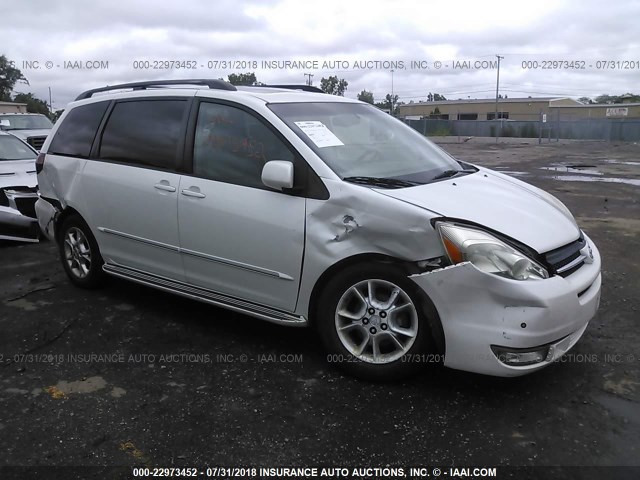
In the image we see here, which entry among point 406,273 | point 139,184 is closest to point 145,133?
point 139,184

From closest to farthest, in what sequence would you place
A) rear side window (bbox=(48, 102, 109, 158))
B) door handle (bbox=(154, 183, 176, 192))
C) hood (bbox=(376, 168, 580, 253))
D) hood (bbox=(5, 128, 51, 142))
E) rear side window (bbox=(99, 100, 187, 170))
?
hood (bbox=(376, 168, 580, 253))
door handle (bbox=(154, 183, 176, 192))
rear side window (bbox=(99, 100, 187, 170))
rear side window (bbox=(48, 102, 109, 158))
hood (bbox=(5, 128, 51, 142))

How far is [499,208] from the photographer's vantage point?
3.39 meters

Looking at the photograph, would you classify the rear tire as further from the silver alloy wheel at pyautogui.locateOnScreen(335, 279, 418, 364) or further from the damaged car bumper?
the silver alloy wheel at pyautogui.locateOnScreen(335, 279, 418, 364)

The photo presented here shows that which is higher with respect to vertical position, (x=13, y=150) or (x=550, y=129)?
(x=550, y=129)

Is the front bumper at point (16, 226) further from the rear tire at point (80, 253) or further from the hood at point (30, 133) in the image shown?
the hood at point (30, 133)

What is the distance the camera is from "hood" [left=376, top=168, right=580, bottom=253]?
3.16m

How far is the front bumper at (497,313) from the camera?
292 centimetres

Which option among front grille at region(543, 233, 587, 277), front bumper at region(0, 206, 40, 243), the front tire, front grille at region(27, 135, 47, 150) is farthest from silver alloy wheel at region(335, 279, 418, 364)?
front grille at region(27, 135, 47, 150)

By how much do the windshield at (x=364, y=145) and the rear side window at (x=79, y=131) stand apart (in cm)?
189

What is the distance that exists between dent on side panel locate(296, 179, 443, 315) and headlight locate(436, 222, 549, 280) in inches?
3.3

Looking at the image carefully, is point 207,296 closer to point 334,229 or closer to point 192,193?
point 192,193

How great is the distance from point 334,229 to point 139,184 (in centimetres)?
174

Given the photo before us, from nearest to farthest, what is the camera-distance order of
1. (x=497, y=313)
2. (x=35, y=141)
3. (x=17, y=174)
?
1. (x=497, y=313)
2. (x=17, y=174)
3. (x=35, y=141)

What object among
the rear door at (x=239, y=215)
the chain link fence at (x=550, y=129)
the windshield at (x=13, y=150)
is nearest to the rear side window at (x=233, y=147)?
the rear door at (x=239, y=215)
